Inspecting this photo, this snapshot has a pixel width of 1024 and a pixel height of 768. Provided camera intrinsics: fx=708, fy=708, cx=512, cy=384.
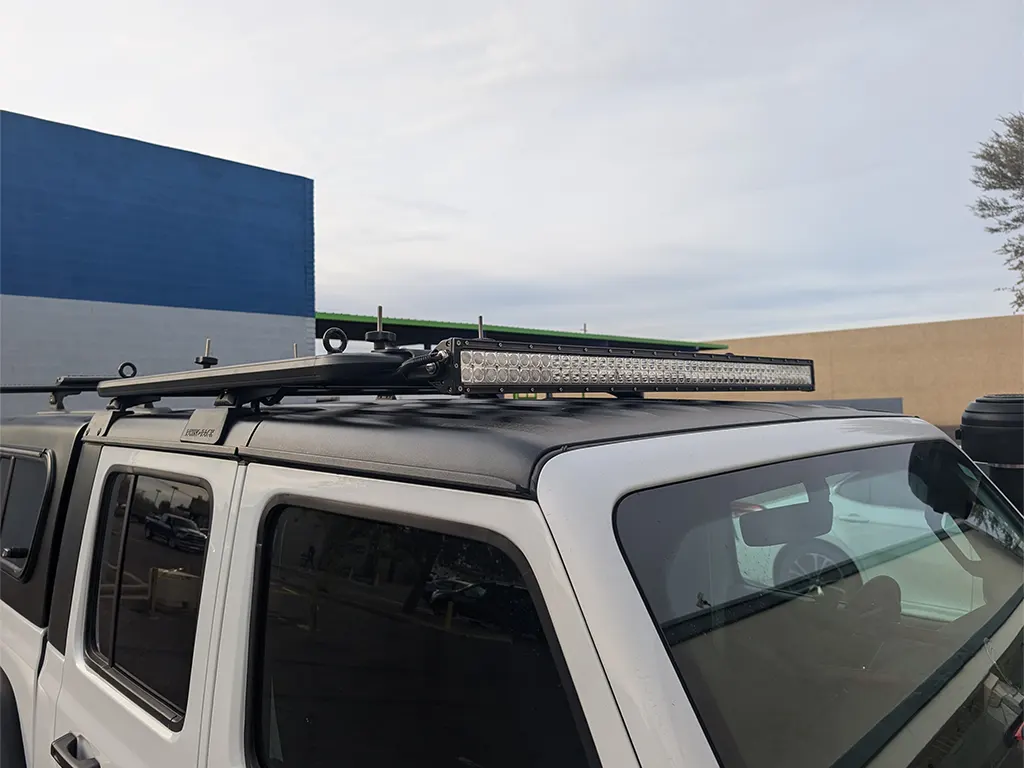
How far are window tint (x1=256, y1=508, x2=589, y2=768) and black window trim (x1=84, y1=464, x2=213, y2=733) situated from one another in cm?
32

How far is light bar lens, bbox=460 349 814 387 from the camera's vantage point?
4.40 ft

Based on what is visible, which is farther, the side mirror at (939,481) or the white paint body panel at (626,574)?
the side mirror at (939,481)

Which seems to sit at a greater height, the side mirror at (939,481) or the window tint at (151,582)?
the side mirror at (939,481)

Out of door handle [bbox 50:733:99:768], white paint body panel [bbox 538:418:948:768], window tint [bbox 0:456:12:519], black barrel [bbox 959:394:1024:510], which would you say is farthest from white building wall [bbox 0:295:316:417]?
white paint body panel [bbox 538:418:948:768]

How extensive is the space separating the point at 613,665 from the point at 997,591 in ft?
5.11

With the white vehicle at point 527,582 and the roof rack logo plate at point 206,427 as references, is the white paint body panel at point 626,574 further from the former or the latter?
the roof rack logo plate at point 206,427

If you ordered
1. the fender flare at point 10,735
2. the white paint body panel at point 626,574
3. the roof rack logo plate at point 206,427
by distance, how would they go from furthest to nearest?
1. the fender flare at point 10,735
2. the roof rack logo plate at point 206,427
3. the white paint body panel at point 626,574

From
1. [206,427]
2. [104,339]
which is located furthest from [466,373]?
[104,339]

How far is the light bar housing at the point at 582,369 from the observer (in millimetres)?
1318

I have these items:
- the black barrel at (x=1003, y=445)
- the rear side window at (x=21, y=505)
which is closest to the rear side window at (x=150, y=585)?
the rear side window at (x=21, y=505)

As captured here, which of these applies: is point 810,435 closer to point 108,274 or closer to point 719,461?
point 719,461

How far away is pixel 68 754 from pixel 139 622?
0.39 m

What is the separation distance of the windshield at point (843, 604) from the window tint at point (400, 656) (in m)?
0.21

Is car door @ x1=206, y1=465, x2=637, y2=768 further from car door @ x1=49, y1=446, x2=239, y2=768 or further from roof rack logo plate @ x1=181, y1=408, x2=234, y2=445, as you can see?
roof rack logo plate @ x1=181, y1=408, x2=234, y2=445
